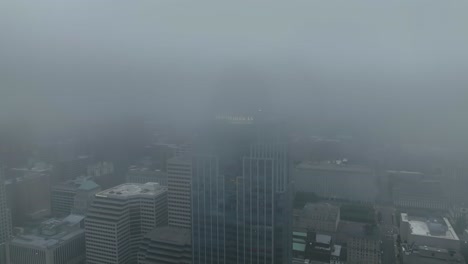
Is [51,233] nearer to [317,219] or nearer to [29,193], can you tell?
[29,193]

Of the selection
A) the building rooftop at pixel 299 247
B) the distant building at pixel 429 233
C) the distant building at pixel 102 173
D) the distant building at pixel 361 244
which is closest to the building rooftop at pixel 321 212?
the distant building at pixel 361 244

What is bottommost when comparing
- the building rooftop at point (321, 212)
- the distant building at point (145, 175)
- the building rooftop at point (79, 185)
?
the building rooftop at point (321, 212)

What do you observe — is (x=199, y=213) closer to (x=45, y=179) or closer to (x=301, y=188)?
(x=45, y=179)

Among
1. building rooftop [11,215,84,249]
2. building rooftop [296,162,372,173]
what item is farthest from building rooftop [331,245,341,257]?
building rooftop [11,215,84,249]

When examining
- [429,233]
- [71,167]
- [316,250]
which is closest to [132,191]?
[71,167]

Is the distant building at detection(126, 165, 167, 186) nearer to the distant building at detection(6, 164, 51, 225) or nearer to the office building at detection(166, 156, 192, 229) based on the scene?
the distant building at detection(6, 164, 51, 225)

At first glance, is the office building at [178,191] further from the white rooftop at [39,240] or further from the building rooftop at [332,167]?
A: the building rooftop at [332,167]
